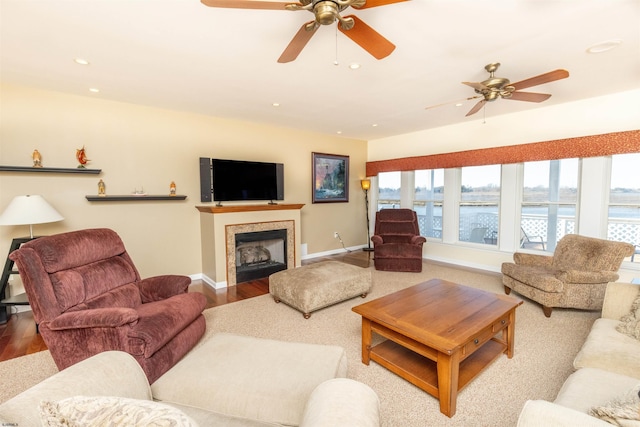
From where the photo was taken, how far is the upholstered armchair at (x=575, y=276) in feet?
9.66

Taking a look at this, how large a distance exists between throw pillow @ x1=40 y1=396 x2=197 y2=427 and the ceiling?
2.10 m

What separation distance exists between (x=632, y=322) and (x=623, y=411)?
1.40 m

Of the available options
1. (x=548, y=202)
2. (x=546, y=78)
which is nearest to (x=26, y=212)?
(x=546, y=78)

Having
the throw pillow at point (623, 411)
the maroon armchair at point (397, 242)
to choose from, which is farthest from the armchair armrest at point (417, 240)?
the throw pillow at point (623, 411)

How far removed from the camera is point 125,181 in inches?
152

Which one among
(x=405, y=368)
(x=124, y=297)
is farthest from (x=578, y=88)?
(x=124, y=297)

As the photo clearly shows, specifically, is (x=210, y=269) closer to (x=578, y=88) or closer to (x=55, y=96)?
(x=55, y=96)

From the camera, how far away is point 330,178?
238 inches

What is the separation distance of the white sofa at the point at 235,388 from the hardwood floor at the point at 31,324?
206cm

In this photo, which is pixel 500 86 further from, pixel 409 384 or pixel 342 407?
pixel 342 407

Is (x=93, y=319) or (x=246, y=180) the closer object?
(x=93, y=319)

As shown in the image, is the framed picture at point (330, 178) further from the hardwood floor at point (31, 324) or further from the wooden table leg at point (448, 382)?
the wooden table leg at point (448, 382)

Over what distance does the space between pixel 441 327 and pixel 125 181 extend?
407cm

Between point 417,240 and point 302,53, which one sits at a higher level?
point 302,53
